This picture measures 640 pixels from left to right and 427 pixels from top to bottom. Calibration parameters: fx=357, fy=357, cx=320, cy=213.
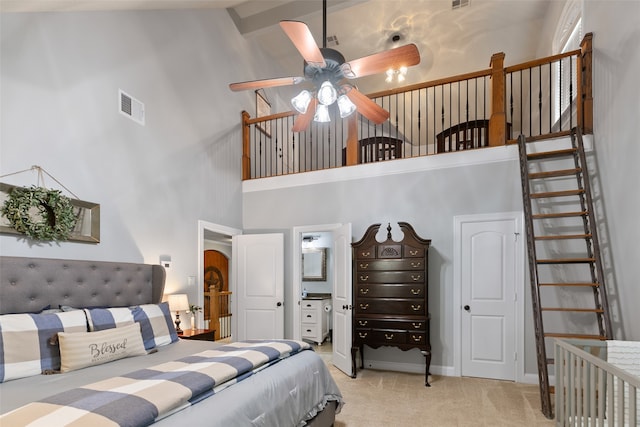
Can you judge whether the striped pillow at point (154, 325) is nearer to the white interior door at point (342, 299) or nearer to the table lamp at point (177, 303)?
the table lamp at point (177, 303)

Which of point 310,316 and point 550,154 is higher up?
point 550,154

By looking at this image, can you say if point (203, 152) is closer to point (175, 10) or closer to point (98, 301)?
point (175, 10)

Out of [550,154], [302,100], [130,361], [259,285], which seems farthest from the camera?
[259,285]

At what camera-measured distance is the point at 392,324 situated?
165 inches

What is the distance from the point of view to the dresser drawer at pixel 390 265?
13.7ft

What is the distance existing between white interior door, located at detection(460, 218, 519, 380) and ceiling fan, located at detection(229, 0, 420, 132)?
2068 millimetres

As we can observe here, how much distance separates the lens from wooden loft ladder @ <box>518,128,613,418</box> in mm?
3604

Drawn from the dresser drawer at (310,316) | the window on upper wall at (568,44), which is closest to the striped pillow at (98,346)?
the dresser drawer at (310,316)

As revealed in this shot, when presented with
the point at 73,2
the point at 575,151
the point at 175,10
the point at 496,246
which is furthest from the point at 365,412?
the point at 175,10

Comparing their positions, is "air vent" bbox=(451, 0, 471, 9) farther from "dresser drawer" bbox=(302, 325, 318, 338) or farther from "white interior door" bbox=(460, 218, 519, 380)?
"dresser drawer" bbox=(302, 325, 318, 338)

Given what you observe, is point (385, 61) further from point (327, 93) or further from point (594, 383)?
point (594, 383)

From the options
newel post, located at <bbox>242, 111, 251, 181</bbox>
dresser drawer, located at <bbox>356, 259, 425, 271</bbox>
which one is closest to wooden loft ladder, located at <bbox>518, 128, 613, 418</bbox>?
dresser drawer, located at <bbox>356, 259, 425, 271</bbox>

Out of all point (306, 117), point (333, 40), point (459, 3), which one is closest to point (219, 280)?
point (333, 40)

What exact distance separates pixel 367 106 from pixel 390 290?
221 centimetres
